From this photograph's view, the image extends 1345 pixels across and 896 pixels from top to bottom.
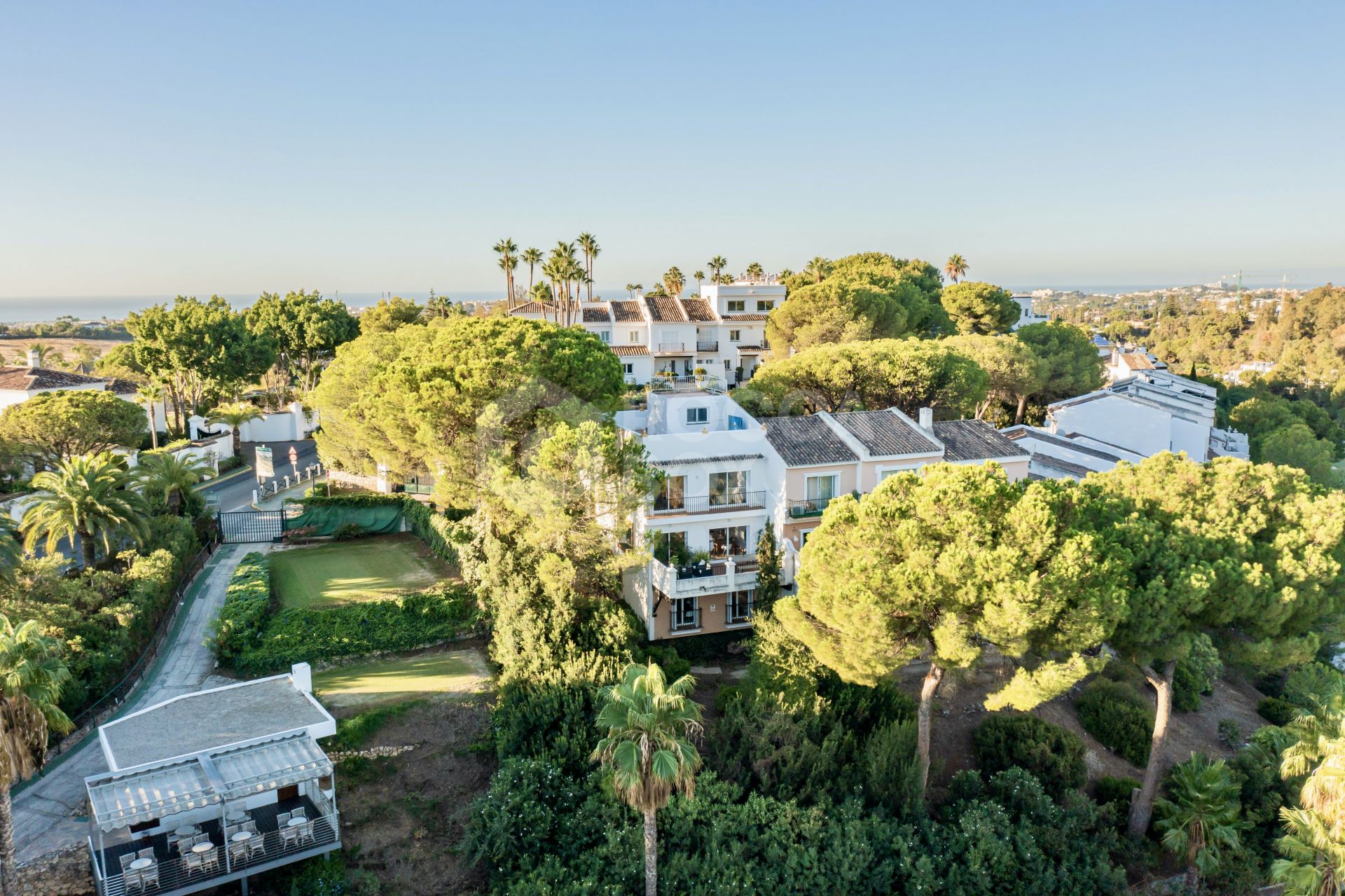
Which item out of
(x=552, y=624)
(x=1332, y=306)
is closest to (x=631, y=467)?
(x=552, y=624)

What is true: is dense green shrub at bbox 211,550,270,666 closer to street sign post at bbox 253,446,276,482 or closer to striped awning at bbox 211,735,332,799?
striped awning at bbox 211,735,332,799

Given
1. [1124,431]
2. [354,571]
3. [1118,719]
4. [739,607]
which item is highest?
[1124,431]

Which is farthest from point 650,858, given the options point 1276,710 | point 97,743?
point 1276,710

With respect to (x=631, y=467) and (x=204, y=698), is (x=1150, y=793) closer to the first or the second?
(x=631, y=467)

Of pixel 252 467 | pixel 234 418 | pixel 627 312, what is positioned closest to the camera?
pixel 252 467

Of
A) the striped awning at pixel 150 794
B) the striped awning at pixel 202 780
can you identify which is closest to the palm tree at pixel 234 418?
the striped awning at pixel 202 780

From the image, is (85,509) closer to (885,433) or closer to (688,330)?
(885,433)
